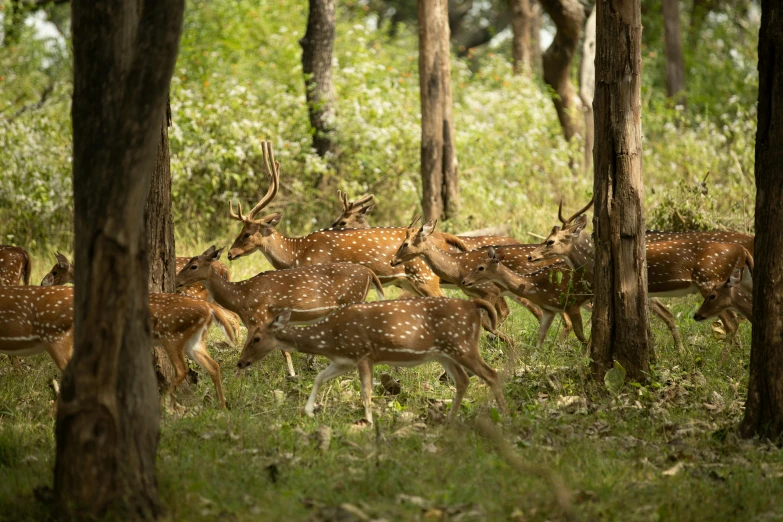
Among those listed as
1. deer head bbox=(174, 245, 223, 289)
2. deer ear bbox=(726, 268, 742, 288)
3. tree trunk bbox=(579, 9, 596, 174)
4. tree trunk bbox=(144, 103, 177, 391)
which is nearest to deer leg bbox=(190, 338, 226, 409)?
tree trunk bbox=(144, 103, 177, 391)

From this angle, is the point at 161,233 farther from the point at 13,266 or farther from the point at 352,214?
the point at 352,214

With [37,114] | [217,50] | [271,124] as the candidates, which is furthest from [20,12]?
[217,50]

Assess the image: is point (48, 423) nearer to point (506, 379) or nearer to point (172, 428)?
point (172, 428)

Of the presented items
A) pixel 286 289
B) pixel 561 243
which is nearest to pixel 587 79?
pixel 561 243

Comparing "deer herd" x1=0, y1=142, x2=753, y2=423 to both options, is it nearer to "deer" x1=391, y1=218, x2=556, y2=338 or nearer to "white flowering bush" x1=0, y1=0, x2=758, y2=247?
"deer" x1=391, y1=218, x2=556, y2=338

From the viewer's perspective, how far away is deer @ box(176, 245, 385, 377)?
29.4ft

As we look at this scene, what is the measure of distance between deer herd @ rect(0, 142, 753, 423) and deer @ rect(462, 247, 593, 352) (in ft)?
0.04

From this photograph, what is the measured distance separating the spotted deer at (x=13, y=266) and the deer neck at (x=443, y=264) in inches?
150

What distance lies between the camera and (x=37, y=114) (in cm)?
1647

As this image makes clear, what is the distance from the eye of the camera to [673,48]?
2375cm

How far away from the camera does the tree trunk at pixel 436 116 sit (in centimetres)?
1369

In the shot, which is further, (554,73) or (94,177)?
(554,73)

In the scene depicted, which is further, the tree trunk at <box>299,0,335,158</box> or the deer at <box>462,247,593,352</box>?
the tree trunk at <box>299,0,335,158</box>

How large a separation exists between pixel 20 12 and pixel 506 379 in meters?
11.7
